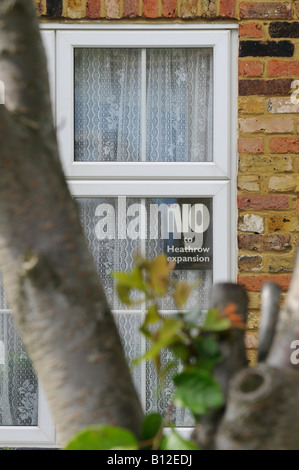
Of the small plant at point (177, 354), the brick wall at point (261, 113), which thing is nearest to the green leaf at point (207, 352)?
the small plant at point (177, 354)

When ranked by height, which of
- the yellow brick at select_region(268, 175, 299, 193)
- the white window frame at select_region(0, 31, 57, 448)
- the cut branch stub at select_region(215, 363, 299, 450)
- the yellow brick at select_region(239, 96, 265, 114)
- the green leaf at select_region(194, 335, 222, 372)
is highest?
the yellow brick at select_region(239, 96, 265, 114)

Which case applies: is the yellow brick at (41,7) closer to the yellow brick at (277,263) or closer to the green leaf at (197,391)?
the yellow brick at (277,263)

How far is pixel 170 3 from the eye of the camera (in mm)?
2600

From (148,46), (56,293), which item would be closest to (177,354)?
(56,293)

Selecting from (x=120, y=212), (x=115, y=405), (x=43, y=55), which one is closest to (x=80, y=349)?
(x=115, y=405)

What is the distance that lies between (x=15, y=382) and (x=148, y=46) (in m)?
1.43

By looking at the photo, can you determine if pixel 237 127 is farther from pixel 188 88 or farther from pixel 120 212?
pixel 120 212

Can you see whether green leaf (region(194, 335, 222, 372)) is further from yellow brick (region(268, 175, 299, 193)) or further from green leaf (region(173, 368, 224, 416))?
yellow brick (region(268, 175, 299, 193))

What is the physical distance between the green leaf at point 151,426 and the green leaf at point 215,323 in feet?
0.37

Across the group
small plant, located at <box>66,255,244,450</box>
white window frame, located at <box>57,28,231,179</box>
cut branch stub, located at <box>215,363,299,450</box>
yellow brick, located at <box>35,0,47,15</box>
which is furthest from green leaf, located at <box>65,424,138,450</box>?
yellow brick, located at <box>35,0,47,15</box>

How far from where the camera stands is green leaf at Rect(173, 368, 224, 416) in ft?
2.02

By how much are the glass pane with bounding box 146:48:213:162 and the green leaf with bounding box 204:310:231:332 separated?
2.06 metres

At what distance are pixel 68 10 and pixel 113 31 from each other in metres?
0.19

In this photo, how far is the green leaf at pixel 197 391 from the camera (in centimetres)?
62
